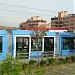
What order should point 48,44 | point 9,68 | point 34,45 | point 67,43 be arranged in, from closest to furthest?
point 9,68, point 34,45, point 48,44, point 67,43

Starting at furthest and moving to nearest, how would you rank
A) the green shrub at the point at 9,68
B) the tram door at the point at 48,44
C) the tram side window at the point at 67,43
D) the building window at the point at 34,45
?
1. the tram side window at the point at 67,43
2. the tram door at the point at 48,44
3. the building window at the point at 34,45
4. the green shrub at the point at 9,68

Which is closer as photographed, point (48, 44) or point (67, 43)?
point (48, 44)

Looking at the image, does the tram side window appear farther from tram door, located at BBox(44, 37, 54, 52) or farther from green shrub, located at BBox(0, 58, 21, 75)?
green shrub, located at BBox(0, 58, 21, 75)

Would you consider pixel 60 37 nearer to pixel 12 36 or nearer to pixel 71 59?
pixel 71 59

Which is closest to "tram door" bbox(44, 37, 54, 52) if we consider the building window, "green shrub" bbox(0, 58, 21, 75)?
the building window

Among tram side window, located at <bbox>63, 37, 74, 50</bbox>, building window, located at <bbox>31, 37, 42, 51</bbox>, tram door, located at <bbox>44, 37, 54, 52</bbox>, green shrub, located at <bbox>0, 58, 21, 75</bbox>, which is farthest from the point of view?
tram side window, located at <bbox>63, 37, 74, 50</bbox>

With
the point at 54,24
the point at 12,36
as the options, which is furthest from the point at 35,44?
the point at 54,24

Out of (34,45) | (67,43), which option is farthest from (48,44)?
(67,43)

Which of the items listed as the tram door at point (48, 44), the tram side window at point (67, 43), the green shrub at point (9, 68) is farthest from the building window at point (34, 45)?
the green shrub at point (9, 68)

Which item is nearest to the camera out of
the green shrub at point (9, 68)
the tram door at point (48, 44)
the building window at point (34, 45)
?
the green shrub at point (9, 68)

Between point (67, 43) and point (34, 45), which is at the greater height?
point (67, 43)

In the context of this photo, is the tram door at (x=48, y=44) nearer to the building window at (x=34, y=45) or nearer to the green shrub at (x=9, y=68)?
the building window at (x=34, y=45)

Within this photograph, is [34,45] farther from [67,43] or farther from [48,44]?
[67,43]

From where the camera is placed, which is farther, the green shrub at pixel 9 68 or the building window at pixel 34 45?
the building window at pixel 34 45
